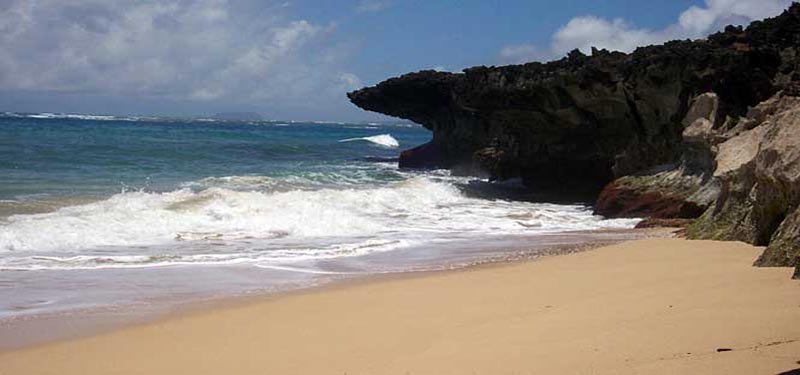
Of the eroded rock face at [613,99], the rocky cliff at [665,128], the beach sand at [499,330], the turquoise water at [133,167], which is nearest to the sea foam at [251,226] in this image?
the rocky cliff at [665,128]

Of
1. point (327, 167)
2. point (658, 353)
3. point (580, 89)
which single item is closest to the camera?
point (658, 353)

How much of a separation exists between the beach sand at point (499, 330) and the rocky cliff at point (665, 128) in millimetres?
1131

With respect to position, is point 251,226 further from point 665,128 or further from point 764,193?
point 665,128

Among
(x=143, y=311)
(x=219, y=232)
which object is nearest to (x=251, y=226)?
(x=219, y=232)

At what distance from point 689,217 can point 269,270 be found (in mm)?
8722

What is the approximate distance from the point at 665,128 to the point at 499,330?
656 inches

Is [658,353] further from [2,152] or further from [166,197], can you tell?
[2,152]

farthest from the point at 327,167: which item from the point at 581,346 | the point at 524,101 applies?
the point at 581,346

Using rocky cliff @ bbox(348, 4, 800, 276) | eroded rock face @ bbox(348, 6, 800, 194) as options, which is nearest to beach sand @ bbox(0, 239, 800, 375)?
rocky cliff @ bbox(348, 4, 800, 276)

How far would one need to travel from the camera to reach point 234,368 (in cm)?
518

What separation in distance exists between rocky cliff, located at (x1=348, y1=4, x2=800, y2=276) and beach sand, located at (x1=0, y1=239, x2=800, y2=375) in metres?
1.13

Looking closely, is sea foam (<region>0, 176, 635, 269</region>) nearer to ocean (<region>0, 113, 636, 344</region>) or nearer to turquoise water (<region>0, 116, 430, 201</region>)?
ocean (<region>0, 113, 636, 344</region>)

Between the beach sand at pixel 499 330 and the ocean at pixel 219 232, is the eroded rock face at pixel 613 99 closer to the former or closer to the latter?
the ocean at pixel 219 232

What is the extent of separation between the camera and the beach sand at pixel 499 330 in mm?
4469
